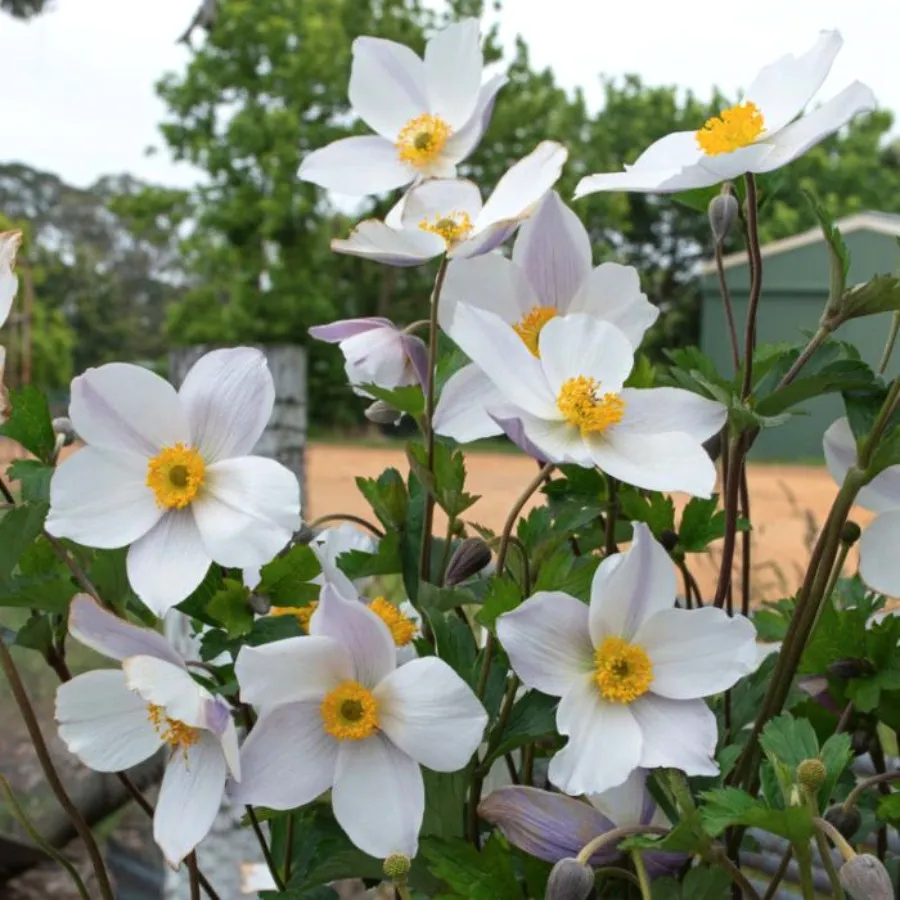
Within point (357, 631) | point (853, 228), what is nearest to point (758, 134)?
point (357, 631)

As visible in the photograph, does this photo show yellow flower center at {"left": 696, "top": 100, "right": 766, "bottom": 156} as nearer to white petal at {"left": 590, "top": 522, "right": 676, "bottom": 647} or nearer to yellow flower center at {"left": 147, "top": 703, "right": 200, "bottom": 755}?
white petal at {"left": 590, "top": 522, "right": 676, "bottom": 647}

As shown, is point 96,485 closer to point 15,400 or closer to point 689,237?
point 15,400

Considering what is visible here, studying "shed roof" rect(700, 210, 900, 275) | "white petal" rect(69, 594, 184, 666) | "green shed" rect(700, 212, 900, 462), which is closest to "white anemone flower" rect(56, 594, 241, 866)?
"white petal" rect(69, 594, 184, 666)

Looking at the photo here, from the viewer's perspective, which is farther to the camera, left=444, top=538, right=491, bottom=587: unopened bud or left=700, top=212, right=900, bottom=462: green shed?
left=700, top=212, right=900, bottom=462: green shed

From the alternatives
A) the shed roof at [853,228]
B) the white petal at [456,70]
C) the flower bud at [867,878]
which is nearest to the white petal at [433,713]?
the flower bud at [867,878]

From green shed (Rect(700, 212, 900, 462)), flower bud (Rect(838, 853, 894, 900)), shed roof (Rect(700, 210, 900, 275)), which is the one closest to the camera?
flower bud (Rect(838, 853, 894, 900))

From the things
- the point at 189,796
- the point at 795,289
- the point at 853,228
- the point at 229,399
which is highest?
the point at 229,399

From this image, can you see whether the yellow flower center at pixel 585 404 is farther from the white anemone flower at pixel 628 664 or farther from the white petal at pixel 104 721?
the white petal at pixel 104 721

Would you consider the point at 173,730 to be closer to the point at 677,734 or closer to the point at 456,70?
the point at 677,734
